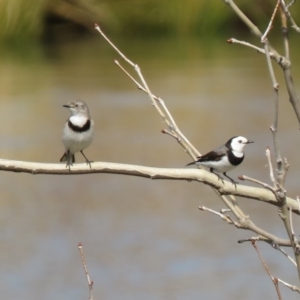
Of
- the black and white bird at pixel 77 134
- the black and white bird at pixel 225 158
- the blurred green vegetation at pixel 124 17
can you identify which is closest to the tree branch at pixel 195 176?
the black and white bird at pixel 225 158

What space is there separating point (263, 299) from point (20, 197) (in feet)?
9.56

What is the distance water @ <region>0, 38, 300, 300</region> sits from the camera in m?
5.49

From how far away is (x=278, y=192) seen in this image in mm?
1513

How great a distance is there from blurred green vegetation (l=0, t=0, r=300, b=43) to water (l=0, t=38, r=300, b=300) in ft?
18.5

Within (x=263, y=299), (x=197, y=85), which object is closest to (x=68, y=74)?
(x=197, y=85)

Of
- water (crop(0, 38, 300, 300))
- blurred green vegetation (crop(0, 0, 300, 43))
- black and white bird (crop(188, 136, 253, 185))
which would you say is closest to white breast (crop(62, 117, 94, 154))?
black and white bird (crop(188, 136, 253, 185))

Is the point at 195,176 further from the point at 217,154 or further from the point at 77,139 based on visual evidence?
the point at 77,139

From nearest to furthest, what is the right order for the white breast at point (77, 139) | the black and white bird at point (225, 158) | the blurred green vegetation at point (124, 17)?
the black and white bird at point (225, 158), the white breast at point (77, 139), the blurred green vegetation at point (124, 17)

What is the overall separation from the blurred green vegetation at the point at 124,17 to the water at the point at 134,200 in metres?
5.65

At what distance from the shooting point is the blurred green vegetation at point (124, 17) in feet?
60.9

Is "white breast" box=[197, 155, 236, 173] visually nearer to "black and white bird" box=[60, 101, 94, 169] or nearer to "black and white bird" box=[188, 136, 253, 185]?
"black and white bird" box=[188, 136, 253, 185]

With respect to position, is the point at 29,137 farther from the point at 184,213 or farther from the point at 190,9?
the point at 190,9

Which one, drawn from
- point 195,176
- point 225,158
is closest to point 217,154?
point 225,158

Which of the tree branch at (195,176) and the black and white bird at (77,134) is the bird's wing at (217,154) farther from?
the tree branch at (195,176)
